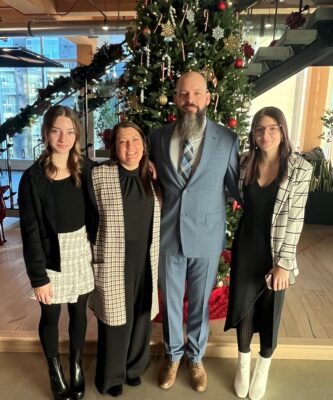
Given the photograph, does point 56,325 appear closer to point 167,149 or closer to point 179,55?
point 167,149

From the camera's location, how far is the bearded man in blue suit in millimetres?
1786

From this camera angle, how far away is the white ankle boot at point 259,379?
1.88 m

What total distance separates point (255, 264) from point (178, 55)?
1.42m

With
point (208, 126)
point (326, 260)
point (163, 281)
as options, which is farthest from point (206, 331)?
point (326, 260)

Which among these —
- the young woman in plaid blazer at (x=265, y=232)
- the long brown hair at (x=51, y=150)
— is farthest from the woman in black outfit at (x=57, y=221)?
the young woman in plaid blazer at (x=265, y=232)

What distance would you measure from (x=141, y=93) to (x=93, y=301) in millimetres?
1350

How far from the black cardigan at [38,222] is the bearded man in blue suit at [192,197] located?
1.45 feet

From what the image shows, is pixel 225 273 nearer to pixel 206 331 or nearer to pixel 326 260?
pixel 206 331

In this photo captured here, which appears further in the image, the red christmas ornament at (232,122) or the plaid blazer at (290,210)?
the red christmas ornament at (232,122)

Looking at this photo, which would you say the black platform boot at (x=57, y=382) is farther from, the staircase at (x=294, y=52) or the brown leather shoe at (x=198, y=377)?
the staircase at (x=294, y=52)

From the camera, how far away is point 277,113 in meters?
1.62

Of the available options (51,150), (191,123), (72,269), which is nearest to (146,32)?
(191,123)

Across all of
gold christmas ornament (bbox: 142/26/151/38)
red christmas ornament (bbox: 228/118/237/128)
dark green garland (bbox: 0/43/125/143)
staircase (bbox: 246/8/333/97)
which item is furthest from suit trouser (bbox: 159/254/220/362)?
dark green garland (bbox: 0/43/125/143)

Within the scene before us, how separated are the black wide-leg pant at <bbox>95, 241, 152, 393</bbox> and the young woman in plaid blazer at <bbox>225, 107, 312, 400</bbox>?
0.45 metres
